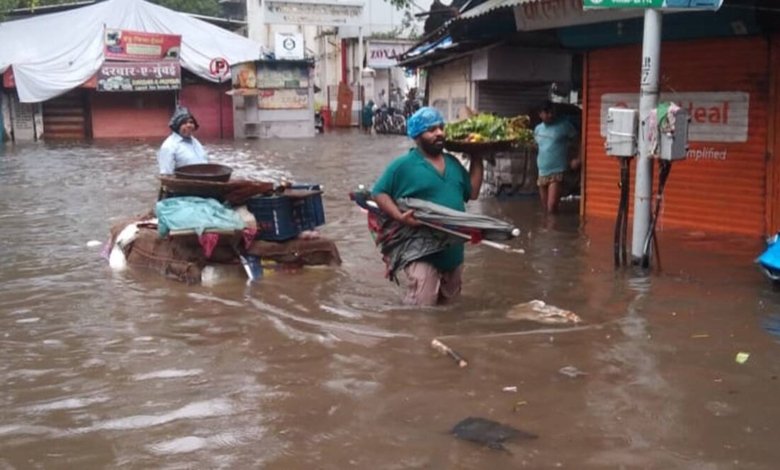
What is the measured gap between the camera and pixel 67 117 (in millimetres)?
32938

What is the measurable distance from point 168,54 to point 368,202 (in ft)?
92.5

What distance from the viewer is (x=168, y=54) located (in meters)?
32.7

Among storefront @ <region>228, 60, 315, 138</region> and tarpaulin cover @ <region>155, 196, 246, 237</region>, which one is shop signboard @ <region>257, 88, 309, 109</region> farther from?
tarpaulin cover @ <region>155, 196, 246, 237</region>

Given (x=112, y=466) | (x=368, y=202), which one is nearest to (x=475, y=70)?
(x=368, y=202)

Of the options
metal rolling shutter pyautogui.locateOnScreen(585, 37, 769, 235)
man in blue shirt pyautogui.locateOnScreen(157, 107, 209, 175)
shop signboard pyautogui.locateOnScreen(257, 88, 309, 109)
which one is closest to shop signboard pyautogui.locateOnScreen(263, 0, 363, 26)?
shop signboard pyautogui.locateOnScreen(257, 88, 309, 109)

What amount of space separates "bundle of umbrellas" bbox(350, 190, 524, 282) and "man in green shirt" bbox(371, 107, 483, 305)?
0.07 metres

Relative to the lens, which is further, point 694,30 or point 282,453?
point 694,30

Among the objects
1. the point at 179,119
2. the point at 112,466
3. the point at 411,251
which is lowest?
the point at 112,466

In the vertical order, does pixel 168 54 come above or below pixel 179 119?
above

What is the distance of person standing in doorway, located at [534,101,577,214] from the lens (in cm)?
1106

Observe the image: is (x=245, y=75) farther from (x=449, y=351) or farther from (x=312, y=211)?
(x=449, y=351)

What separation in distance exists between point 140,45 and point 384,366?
2975cm

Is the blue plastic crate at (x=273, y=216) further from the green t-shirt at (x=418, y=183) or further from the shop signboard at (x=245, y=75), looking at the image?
the shop signboard at (x=245, y=75)

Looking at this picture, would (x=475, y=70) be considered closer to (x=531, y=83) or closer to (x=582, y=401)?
(x=531, y=83)
